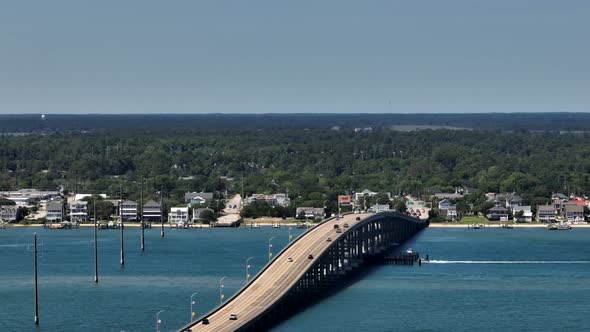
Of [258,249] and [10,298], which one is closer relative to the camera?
[10,298]

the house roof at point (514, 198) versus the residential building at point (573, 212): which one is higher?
the house roof at point (514, 198)

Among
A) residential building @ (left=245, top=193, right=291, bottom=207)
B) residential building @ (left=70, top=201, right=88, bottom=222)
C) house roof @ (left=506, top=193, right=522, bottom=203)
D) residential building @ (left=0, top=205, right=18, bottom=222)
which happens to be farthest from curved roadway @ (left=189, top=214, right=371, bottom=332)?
house roof @ (left=506, top=193, right=522, bottom=203)

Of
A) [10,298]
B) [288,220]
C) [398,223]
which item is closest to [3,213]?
[288,220]

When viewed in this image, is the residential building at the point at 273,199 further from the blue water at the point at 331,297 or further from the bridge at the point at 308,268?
the blue water at the point at 331,297

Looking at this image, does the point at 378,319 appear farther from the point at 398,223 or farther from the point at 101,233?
the point at 101,233

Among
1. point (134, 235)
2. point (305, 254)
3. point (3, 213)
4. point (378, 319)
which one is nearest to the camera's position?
point (378, 319)

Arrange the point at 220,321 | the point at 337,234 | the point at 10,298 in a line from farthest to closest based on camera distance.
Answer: the point at 337,234, the point at 10,298, the point at 220,321

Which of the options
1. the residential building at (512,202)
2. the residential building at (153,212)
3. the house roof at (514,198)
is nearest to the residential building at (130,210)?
the residential building at (153,212)
